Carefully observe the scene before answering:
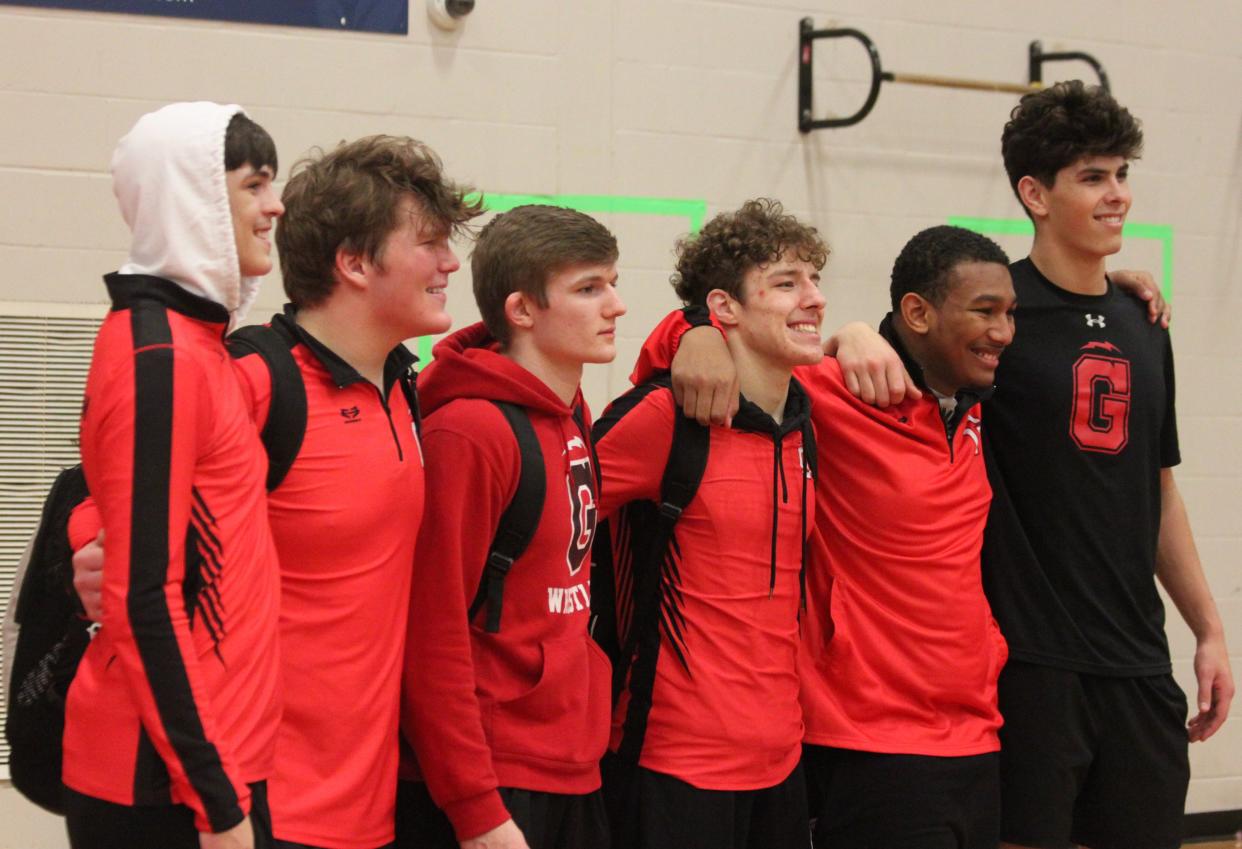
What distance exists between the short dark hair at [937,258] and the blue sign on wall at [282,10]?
4.89 feet

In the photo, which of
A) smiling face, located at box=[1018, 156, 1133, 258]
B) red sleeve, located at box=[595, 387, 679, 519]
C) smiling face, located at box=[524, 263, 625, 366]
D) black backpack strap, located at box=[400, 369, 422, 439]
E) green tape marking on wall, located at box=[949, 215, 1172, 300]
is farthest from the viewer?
green tape marking on wall, located at box=[949, 215, 1172, 300]

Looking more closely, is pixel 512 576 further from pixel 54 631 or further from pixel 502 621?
pixel 54 631

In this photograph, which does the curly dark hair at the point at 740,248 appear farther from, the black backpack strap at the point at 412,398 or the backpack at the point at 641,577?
the black backpack strap at the point at 412,398

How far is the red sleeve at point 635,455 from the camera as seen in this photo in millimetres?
2227

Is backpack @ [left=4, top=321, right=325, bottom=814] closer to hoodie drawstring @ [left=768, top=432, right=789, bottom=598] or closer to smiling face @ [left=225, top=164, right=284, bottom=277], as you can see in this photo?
smiling face @ [left=225, top=164, right=284, bottom=277]

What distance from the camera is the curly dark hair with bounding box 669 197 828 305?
2385 mm

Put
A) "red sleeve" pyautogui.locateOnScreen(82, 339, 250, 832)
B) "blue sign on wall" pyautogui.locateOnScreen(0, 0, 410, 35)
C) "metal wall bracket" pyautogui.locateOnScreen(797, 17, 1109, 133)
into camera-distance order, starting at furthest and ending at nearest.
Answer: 1. "metal wall bracket" pyautogui.locateOnScreen(797, 17, 1109, 133)
2. "blue sign on wall" pyautogui.locateOnScreen(0, 0, 410, 35)
3. "red sleeve" pyautogui.locateOnScreen(82, 339, 250, 832)

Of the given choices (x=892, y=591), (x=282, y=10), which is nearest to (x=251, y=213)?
(x=892, y=591)

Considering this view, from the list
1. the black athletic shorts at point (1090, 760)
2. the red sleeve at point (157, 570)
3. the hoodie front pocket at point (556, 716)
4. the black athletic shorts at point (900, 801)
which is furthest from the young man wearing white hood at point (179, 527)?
the black athletic shorts at point (1090, 760)

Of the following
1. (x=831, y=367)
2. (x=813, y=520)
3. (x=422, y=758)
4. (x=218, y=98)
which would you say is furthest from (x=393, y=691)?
(x=218, y=98)

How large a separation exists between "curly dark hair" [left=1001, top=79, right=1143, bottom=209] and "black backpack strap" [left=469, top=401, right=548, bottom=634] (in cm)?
133

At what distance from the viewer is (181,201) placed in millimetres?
1565

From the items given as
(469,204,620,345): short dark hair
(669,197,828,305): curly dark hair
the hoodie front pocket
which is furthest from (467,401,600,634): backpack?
(669,197,828,305): curly dark hair

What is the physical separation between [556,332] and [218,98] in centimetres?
149
